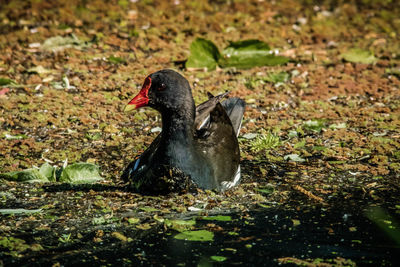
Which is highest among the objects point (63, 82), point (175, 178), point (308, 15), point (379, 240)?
point (308, 15)

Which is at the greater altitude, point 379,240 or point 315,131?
point 315,131

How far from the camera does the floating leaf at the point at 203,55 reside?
807 cm

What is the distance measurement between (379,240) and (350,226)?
0.27 metres

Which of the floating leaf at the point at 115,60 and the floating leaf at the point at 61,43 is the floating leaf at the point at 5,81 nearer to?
the floating leaf at the point at 61,43

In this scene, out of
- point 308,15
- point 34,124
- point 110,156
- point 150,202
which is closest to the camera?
point 150,202

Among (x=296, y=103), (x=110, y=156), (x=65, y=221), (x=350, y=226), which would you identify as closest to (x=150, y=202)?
(x=65, y=221)

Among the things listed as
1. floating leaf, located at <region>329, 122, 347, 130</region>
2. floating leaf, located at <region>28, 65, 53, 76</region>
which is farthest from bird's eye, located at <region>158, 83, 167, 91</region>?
floating leaf, located at <region>28, 65, 53, 76</region>

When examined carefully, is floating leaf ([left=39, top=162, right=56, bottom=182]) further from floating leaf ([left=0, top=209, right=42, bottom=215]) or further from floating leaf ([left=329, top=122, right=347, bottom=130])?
floating leaf ([left=329, top=122, right=347, bottom=130])

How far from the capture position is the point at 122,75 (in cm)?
783

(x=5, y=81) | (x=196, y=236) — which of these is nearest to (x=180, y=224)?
(x=196, y=236)

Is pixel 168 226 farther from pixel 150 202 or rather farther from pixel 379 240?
pixel 379 240

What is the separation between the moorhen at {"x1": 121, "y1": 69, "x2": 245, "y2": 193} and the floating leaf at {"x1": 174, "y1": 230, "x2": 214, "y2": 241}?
0.68 meters

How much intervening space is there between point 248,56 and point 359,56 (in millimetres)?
1712

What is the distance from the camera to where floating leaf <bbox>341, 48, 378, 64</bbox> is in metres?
8.64
